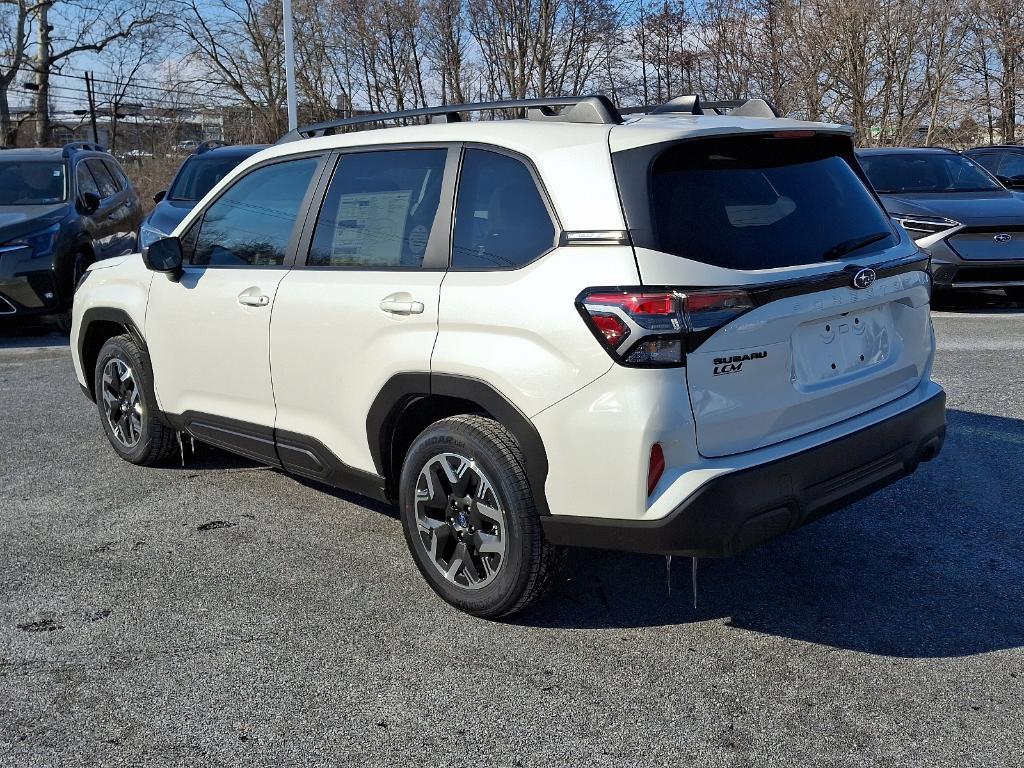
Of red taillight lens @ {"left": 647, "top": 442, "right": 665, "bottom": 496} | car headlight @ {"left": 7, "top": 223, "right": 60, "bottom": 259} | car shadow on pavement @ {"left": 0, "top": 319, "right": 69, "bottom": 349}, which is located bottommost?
car shadow on pavement @ {"left": 0, "top": 319, "right": 69, "bottom": 349}

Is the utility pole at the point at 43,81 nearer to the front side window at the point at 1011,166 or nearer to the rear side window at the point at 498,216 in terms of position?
the front side window at the point at 1011,166

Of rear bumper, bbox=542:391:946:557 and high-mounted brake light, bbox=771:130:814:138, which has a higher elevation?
high-mounted brake light, bbox=771:130:814:138

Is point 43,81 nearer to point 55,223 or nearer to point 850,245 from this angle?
point 55,223

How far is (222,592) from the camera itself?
4.03 meters

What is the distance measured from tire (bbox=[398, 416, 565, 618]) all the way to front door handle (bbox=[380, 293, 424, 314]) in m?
0.42

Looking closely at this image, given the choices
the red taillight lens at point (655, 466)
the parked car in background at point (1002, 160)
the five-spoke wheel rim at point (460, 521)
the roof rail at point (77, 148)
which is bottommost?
the five-spoke wheel rim at point (460, 521)

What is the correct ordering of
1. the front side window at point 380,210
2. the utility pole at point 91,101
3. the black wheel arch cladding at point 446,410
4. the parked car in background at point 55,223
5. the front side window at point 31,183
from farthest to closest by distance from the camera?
the utility pole at point 91,101 → the front side window at point 31,183 → the parked car in background at point 55,223 → the front side window at point 380,210 → the black wheel arch cladding at point 446,410

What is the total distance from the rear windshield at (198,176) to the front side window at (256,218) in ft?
23.8

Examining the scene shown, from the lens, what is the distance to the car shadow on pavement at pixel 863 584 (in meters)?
3.58

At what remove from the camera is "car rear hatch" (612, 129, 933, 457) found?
10.3 feet

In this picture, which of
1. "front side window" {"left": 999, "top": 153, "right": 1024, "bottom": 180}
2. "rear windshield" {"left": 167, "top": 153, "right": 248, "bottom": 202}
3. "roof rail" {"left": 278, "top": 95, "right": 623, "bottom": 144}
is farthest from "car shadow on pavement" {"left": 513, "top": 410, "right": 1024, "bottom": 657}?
"front side window" {"left": 999, "top": 153, "right": 1024, "bottom": 180}

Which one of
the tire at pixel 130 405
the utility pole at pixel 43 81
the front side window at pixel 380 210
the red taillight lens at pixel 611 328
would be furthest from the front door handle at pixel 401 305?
the utility pole at pixel 43 81

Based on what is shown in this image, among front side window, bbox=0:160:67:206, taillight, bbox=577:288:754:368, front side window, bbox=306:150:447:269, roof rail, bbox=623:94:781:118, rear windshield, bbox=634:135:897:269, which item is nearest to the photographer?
taillight, bbox=577:288:754:368

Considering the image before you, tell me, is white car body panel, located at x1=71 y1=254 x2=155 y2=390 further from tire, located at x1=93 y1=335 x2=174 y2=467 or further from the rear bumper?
the rear bumper
